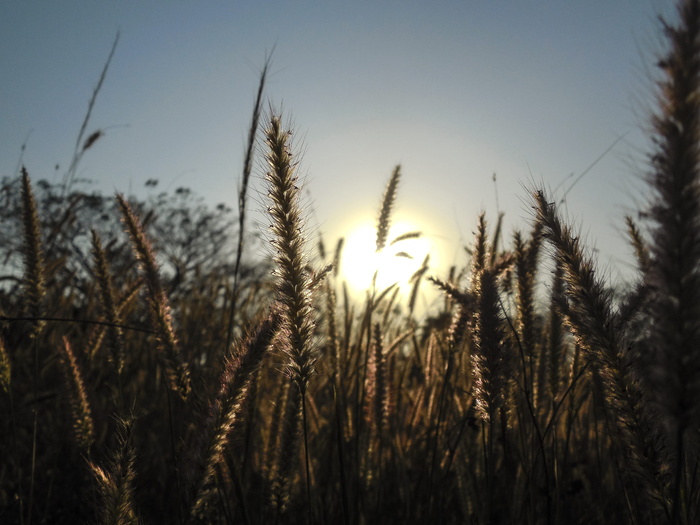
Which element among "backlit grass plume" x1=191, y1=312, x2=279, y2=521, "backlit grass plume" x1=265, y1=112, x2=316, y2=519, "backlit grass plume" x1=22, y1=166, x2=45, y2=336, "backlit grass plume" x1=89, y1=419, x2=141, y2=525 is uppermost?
"backlit grass plume" x1=22, y1=166, x2=45, y2=336

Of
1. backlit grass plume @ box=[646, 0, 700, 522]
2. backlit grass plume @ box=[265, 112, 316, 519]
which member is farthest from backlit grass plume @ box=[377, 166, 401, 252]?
backlit grass plume @ box=[646, 0, 700, 522]

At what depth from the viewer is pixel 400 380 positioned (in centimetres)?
290

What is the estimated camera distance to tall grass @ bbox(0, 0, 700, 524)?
2.96 ft

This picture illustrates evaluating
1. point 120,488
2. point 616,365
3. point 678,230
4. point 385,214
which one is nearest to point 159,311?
point 120,488

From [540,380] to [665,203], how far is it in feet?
5.02

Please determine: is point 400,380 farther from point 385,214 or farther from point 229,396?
point 229,396

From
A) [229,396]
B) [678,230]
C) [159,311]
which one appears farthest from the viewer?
[159,311]

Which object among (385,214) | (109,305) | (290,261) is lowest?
(290,261)

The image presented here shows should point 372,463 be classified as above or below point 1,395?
below

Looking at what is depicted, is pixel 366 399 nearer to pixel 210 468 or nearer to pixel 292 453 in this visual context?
pixel 292 453

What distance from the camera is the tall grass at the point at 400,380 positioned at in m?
0.90

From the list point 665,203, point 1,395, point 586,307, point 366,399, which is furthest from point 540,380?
point 1,395

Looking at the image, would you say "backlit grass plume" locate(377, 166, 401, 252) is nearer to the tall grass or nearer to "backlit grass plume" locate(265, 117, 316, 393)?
the tall grass

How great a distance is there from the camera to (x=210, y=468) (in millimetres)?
1331
